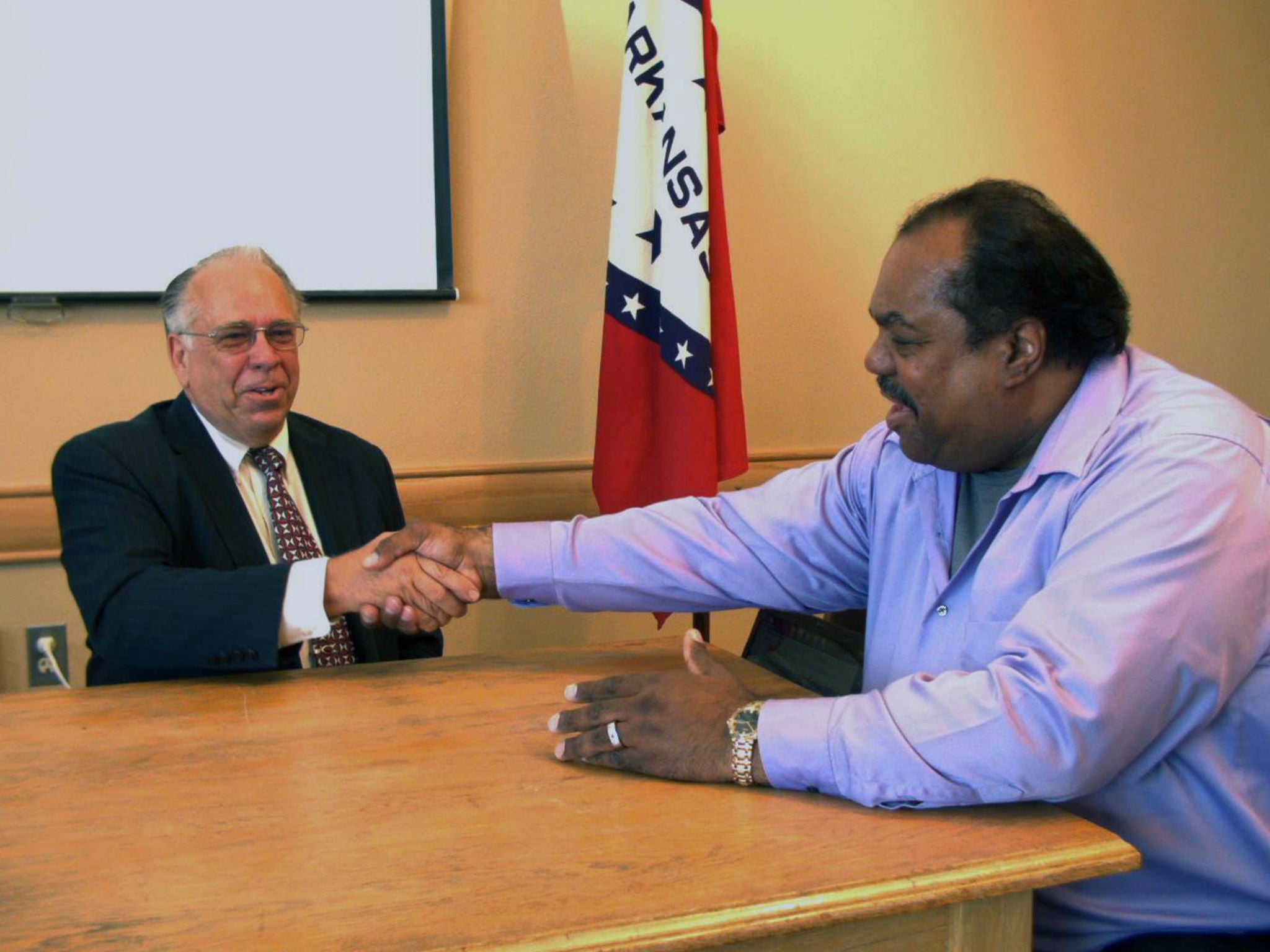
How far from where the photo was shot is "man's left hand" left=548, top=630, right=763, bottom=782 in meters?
1.35

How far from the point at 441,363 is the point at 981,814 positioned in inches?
90.2

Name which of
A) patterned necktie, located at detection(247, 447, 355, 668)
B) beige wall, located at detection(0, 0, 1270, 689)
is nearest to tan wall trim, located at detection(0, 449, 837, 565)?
beige wall, located at detection(0, 0, 1270, 689)

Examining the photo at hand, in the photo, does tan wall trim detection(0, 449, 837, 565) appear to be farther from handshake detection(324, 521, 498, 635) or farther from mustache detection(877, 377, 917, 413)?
mustache detection(877, 377, 917, 413)

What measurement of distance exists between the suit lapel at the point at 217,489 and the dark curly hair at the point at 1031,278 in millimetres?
1245

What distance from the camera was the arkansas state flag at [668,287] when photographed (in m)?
3.03

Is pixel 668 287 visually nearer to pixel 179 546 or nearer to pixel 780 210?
pixel 780 210

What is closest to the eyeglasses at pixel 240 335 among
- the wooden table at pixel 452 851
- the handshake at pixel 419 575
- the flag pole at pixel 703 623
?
the handshake at pixel 419 575

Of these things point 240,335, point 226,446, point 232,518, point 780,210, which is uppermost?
point 780,210

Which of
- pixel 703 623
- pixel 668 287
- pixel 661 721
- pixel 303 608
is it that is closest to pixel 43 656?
pixel 303 608

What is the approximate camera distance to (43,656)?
2934 millimetres

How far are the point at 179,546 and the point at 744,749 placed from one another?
1149 mm

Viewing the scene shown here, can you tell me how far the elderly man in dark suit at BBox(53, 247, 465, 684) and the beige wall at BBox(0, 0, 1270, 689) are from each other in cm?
81

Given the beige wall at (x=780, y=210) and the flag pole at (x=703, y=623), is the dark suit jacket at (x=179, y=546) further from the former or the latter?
the flag pole at (x=703, y=623)

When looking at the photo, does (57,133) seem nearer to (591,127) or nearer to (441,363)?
(441,363)
